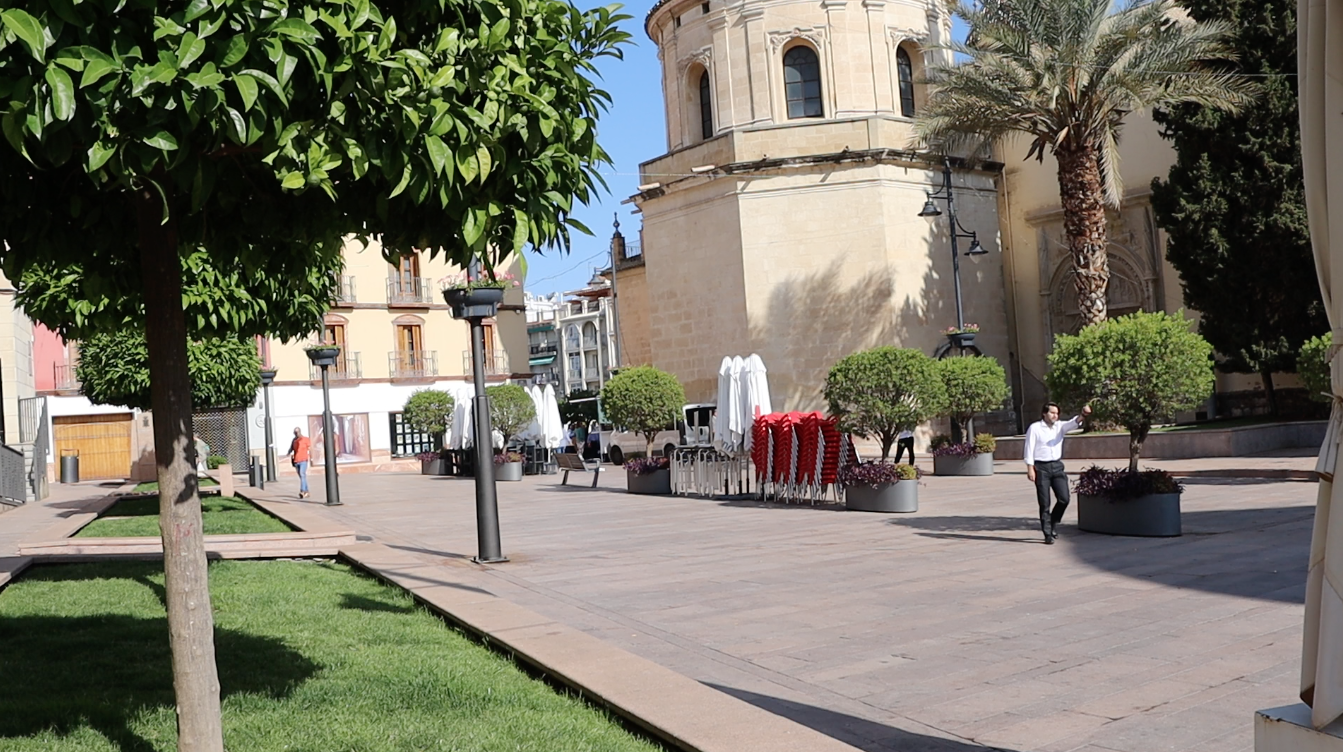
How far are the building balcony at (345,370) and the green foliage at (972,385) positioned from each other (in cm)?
2646

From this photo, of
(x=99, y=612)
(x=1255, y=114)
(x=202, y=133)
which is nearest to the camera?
(x=202, y=133)

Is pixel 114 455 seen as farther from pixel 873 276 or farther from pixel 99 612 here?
pixel 99 612

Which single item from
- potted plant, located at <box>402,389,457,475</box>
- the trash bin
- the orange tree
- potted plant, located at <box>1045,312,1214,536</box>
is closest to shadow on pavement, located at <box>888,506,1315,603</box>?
potted plant, located at <box>1045,312,1214,536</box>

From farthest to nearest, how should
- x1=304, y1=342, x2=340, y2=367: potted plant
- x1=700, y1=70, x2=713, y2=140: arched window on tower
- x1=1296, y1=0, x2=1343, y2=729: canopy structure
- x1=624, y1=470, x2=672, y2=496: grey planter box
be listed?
x1=700, y1=70, x2=713, y2=140: arched window on tower
x1=624, y1=470, x2=672, y2=496: grey planter box
x1=304, y1=342, x2=340, y2=367: potted plant
x1=1296, y1=0, x2=1343, y2=729: canopy structure

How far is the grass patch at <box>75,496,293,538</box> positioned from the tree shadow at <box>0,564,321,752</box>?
481cm

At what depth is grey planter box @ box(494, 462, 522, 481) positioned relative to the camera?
94.4ft

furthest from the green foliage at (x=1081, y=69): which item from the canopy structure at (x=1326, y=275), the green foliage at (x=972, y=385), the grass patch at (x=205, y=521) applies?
the canopy structure at (x=1326, y=275)

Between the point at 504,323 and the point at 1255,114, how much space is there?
3036 cm

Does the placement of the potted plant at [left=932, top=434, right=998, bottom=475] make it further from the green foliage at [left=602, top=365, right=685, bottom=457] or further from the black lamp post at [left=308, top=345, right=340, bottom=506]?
the black lamp post at [left=308, top=345, right=340, bottom=506]

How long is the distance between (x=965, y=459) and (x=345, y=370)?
91.3 feet

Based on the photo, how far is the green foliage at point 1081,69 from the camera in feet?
76.0

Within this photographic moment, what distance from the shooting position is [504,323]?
48031 mm

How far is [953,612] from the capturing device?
25.7 ft

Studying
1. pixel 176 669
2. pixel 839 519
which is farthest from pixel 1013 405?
pixel 176 669
